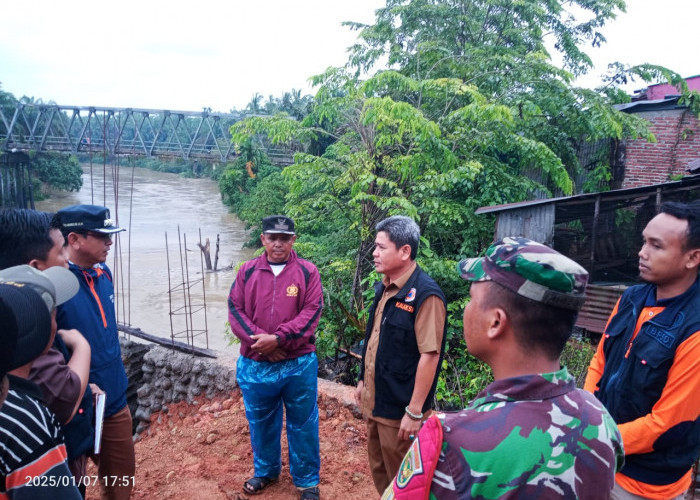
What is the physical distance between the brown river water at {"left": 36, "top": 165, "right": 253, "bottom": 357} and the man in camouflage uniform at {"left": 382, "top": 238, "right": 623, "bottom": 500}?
4.33 m

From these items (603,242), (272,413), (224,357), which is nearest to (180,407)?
(224,357)

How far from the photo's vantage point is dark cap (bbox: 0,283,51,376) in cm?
93

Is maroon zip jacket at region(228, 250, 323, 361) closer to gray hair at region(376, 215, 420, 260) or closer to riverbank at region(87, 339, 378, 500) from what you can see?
gray hair at region(376, 215, 420, 260)

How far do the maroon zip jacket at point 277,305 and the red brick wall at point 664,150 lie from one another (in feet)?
29.4

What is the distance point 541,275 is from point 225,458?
3.15 metres

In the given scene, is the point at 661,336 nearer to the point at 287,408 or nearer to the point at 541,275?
the point at 541,275

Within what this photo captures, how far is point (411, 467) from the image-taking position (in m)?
0.96

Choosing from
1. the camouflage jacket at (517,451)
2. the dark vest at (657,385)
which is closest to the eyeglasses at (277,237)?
the dark vest at (657,385)

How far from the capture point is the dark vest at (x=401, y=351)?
89.9 inches

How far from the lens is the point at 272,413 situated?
9.52 feet

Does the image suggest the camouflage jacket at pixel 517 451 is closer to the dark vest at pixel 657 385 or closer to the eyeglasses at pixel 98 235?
the dark vest at pixel 657 385

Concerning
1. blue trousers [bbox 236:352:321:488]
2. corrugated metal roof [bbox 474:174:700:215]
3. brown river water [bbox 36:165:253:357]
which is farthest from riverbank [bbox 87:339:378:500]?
corrugated metal roof [bbox 474:174:700:215]

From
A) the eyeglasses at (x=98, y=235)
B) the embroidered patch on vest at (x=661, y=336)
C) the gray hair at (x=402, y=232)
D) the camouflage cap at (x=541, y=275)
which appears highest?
the camouflage cap at (x=541, y=275)

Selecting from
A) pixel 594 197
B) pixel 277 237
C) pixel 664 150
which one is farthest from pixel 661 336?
pixel 664 150
